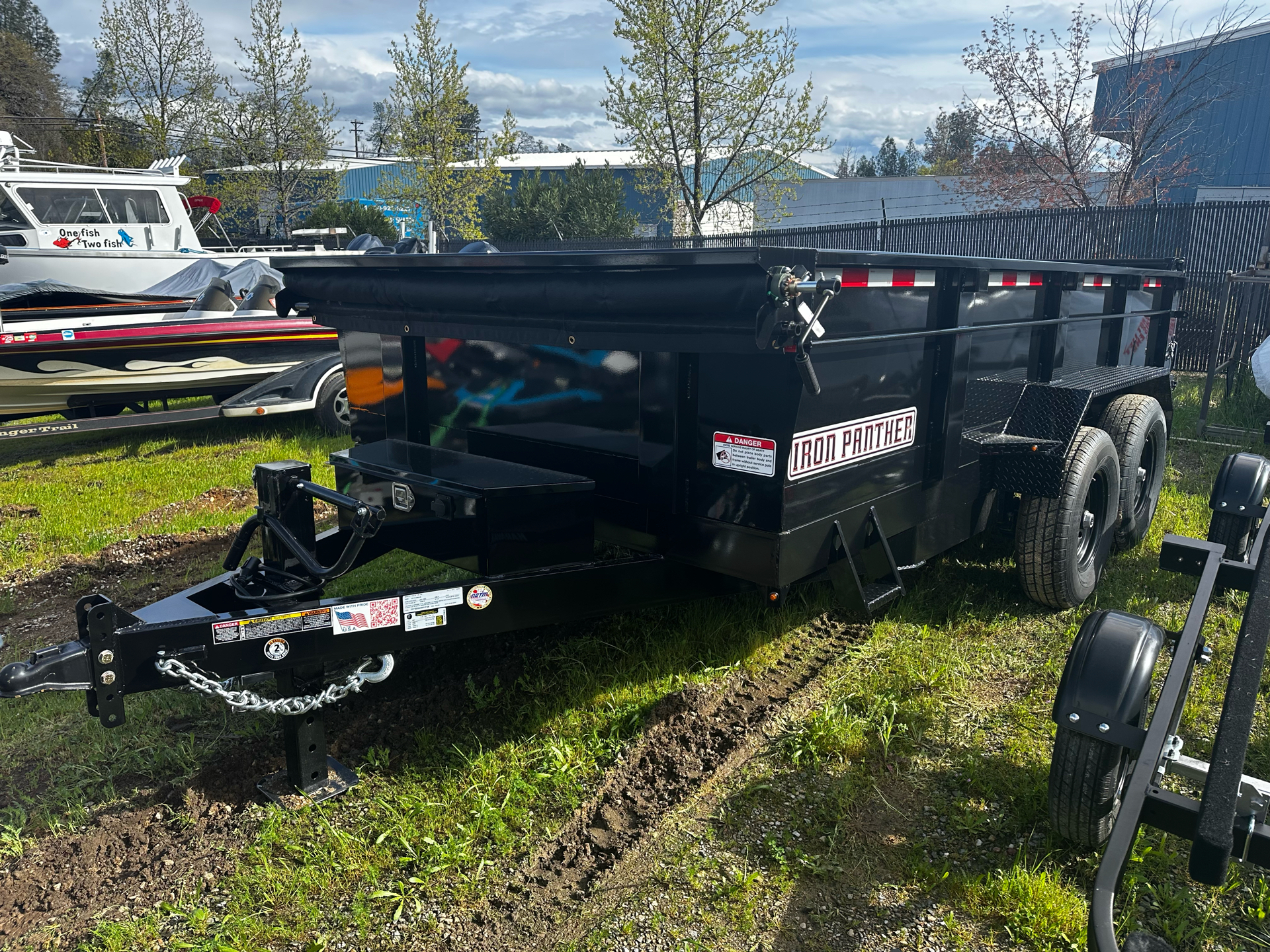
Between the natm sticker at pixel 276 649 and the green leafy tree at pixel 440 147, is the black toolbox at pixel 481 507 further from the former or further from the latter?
the green leafy tree at pixel 440 147

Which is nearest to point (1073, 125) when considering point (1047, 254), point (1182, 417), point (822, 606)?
point (1047, 254)

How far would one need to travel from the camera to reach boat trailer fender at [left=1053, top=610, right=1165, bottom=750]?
2.11 meters

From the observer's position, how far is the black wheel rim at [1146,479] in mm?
4734

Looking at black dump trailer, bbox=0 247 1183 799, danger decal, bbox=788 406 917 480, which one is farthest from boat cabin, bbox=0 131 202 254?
danger decal, bbox=788 406 917 480

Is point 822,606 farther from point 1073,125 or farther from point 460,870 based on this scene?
point 1073,125

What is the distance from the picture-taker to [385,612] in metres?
2.41

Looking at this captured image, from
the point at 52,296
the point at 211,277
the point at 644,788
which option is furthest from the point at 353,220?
the point at 644,788

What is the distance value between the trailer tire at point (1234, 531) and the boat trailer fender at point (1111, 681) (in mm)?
1610

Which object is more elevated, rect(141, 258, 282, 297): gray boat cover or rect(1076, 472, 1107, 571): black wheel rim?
rect(141, 258, 282, 297): gray boat cover

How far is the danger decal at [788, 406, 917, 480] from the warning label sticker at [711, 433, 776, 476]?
0.07 metres

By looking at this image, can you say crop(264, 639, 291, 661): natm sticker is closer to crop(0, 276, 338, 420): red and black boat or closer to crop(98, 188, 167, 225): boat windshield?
crop(0, 276, 338, 420): red and black boat

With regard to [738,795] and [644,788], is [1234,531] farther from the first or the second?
[644,788]

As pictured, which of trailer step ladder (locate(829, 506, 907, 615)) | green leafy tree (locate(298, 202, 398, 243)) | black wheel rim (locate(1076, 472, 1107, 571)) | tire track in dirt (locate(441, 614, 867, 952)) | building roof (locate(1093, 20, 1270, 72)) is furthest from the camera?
green leafy tree (locate(298, 202, 398, 243))

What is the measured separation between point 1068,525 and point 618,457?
191 cm
